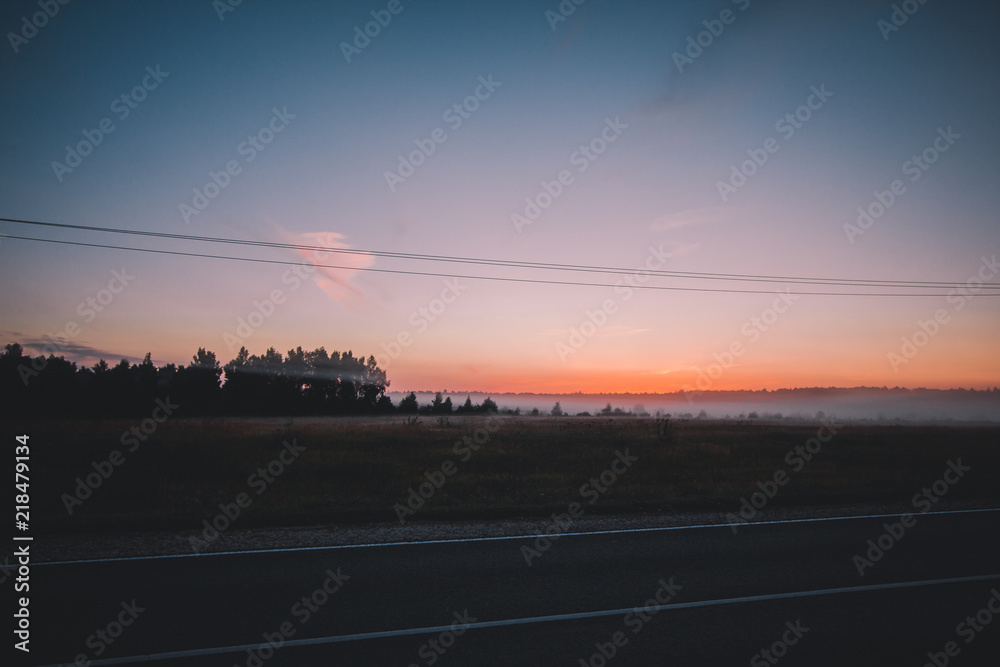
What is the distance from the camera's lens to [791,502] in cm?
1435

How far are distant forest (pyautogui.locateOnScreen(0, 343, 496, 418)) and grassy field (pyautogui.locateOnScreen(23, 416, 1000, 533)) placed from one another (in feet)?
130

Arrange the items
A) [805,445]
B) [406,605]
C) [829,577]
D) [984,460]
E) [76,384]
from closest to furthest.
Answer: [406,605] → [829,577] → [984,460] → [805,445] → [76,384]

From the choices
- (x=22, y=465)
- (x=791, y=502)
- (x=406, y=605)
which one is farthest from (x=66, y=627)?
(x=791, y=502)

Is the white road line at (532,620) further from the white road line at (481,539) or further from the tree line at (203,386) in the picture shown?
the tree line at (203,386)

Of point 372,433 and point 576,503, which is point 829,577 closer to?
point 576,503

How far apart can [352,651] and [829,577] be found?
7724 millimetres

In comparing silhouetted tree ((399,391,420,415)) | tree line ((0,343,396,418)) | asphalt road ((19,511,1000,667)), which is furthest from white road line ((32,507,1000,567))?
silhouetted tree ((399,391,420,415))

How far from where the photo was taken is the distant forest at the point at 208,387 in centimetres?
5457

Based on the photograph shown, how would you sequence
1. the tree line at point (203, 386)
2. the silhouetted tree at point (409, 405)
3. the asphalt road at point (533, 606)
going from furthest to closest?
1. the silhouetted tree at point (409, 405)
2. the tree line at point (203, 386)
3. the asphalt road at point (533, 606)

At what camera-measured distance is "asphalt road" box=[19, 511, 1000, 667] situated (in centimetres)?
534

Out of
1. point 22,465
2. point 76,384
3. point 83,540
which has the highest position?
point 76,384

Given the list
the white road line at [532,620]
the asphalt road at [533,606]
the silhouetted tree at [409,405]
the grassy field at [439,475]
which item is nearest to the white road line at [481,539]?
the asphalt road at [533,606]

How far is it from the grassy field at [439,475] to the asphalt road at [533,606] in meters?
3.94

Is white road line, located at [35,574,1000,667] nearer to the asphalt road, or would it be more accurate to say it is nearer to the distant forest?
the asphalt road
